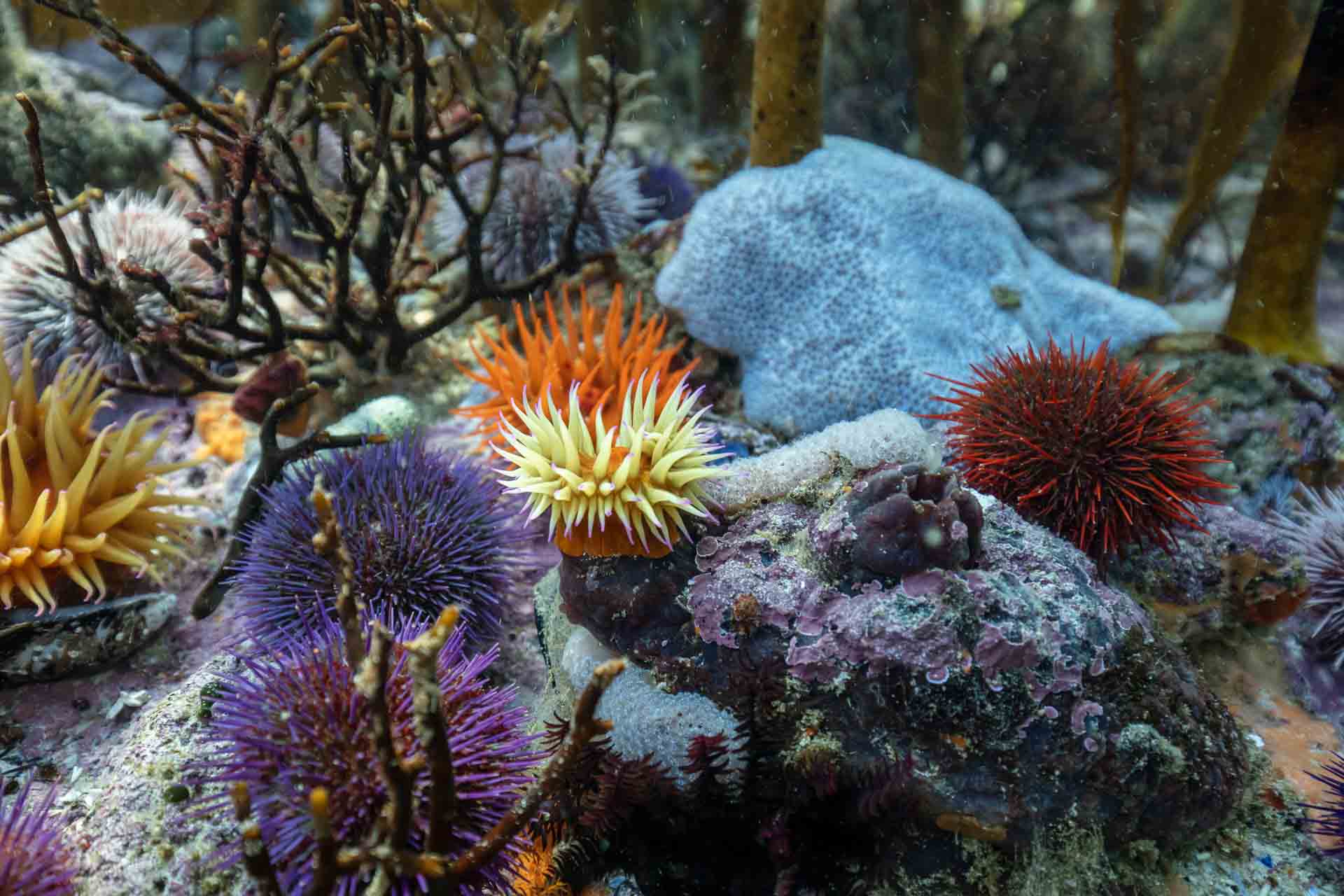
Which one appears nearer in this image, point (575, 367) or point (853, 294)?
point (575, 367)

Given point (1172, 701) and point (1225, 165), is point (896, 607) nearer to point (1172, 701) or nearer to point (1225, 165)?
point (1172, 701)

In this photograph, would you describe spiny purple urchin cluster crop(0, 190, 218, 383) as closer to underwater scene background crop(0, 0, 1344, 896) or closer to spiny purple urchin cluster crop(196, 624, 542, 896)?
underwater scene background crop(0, 0, 1344, 896)

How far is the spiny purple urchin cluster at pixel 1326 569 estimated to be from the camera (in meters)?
3.03

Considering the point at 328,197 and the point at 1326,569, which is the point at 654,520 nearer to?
the point at 1326,569

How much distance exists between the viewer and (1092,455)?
8.87 feet

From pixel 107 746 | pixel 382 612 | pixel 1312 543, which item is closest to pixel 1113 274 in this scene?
pixel 1312 543

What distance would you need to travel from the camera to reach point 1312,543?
10.2 feet

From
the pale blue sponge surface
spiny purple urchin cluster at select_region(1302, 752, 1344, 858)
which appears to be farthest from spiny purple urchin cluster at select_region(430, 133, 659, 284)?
spiny purple urchin cluster at select_region(1302, 752, 1344, 858)

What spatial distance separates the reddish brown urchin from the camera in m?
2.69

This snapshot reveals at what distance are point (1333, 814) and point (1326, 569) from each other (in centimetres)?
105

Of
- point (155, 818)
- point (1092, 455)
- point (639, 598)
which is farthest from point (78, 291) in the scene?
point (1092, 455)

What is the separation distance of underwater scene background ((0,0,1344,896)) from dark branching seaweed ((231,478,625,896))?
0.05 ft

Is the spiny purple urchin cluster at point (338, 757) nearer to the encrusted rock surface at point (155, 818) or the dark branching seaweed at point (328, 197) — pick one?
the encrusted rock surface at point (155, 818)

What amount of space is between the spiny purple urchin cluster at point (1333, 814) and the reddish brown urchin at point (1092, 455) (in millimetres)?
829
